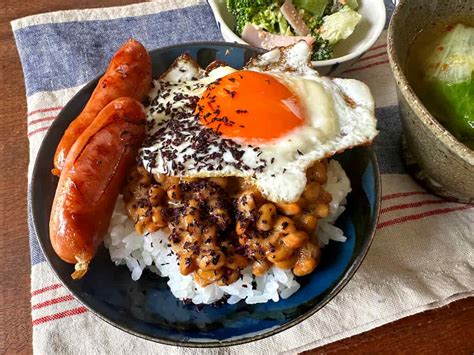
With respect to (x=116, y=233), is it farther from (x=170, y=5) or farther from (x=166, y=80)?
(x=170, y=5)

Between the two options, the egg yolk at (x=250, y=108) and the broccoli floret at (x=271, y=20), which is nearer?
the egg yolk at (x=250, y=108)

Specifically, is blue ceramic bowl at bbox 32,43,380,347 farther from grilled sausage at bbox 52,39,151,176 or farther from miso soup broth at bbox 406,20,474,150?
miso soup broth at bbox 406,20,474,150

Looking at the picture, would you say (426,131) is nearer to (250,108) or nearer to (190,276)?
(250,108)

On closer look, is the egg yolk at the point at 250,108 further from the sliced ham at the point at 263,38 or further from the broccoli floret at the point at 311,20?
the broccoli floret at the point at 311,20

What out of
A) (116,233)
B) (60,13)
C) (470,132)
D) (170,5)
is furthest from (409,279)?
(60,13)

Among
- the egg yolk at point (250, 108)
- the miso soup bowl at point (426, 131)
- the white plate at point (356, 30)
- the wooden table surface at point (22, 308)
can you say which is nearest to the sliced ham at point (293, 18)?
the white plate at point (356, 30)

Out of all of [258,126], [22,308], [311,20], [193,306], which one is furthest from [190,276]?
[311,20]

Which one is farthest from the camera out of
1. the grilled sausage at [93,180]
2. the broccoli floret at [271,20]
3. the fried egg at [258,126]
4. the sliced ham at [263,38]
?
the broccoli floret at [271,20]
